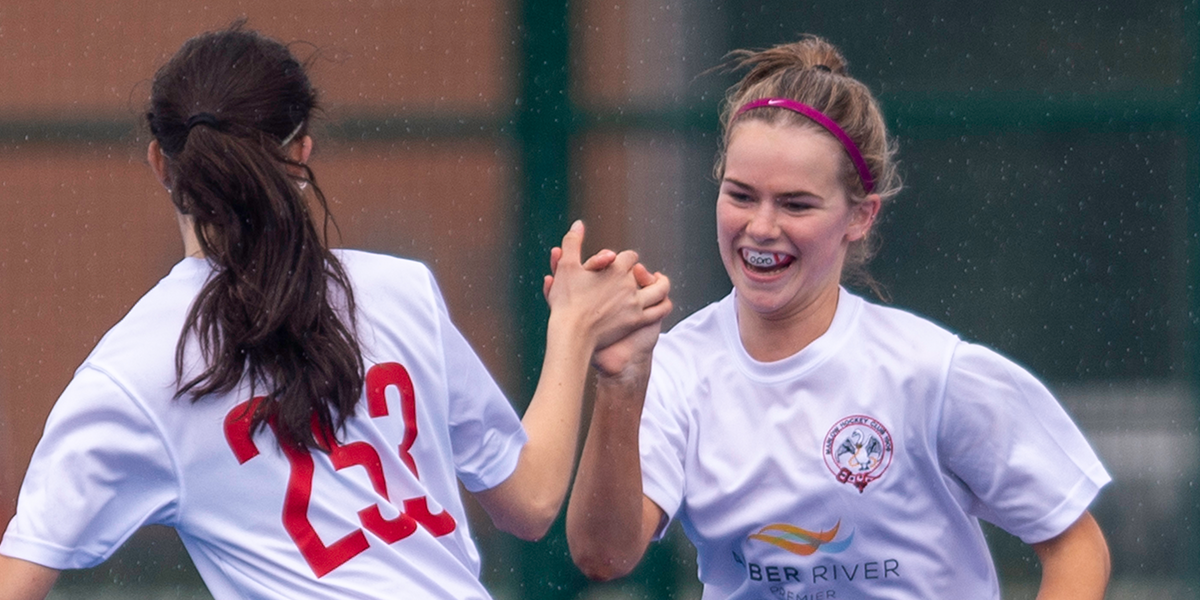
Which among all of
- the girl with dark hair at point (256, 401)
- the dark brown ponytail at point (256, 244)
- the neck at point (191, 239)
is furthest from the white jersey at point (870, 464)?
the neck at point (191, 239)

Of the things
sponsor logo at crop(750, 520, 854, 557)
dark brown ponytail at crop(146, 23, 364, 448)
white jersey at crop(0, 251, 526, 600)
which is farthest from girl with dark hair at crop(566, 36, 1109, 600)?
dark brown ponytail at crop(146, 23, 364, 448)

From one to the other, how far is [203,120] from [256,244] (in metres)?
0.17

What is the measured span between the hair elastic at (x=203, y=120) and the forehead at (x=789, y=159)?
884 mm

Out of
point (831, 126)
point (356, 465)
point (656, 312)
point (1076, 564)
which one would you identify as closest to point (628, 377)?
point (656, 312)

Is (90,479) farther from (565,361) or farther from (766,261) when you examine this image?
(766,261)

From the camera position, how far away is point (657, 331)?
2119 millimetres

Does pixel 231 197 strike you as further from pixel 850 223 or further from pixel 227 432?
pixel 850 223

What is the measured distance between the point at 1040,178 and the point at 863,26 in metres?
0.68

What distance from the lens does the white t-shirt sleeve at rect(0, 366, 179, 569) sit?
5.57ft

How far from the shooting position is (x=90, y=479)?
1.72 m

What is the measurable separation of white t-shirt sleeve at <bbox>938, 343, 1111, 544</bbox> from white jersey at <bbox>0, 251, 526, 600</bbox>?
2.74 feet

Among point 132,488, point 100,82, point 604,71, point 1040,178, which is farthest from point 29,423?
point 1040,178

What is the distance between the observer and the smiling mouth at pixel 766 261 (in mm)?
2338

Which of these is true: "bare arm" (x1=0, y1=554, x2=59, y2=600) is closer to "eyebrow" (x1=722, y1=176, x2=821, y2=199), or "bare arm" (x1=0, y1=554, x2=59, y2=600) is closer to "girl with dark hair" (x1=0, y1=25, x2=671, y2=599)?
"girl with dark hair" (x1=0, y1=25, x2=671, y2=599)
